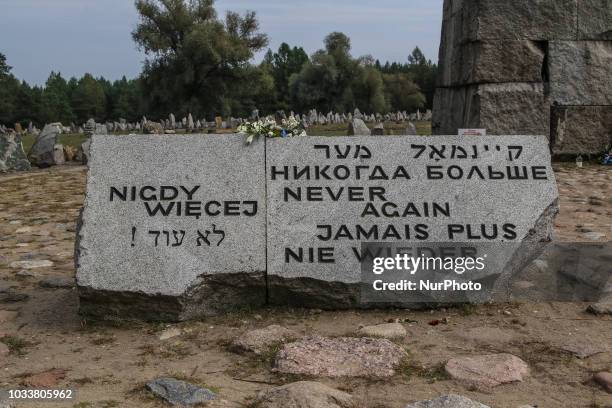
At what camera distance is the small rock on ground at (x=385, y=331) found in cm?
402

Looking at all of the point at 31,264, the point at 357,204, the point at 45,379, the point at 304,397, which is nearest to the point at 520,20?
the point at 357,204

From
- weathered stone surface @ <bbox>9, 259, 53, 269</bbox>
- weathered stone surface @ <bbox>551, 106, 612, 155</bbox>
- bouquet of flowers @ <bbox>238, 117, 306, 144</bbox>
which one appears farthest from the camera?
weathered stone surface @ <bbox>551, 106, 612, 155</bbox>

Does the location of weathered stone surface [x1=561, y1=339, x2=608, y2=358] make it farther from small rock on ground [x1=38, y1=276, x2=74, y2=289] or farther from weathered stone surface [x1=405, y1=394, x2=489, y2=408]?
small rock on ground [x1=38, y1=276, x2=74, y2=289]

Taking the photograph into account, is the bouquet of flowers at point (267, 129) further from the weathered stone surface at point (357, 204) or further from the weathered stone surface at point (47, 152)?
the weathered stone surface at point (47, 152)

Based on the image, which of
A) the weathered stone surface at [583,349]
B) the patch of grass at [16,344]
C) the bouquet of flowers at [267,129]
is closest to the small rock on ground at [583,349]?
the weathered stone surface at [583,349]

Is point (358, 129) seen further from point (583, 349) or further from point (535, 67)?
point (583, 349)

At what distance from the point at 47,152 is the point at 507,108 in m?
9.03

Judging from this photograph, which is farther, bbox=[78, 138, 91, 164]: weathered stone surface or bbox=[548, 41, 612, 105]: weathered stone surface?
bbox=[78, 138, 91, 164]: weathered stone surface

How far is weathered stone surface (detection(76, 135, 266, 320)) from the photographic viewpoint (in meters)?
4.29

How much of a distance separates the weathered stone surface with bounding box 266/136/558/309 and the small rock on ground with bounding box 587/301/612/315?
0.49m

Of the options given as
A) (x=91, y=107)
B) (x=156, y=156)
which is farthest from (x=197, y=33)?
(x=156, y=156)

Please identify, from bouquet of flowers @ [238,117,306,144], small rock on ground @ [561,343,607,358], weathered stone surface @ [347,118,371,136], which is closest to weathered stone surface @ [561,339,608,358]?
small rock on ground @ [561,343,607,358]

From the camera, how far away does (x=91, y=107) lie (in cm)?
6444

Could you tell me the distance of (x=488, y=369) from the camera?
11.3 ft
